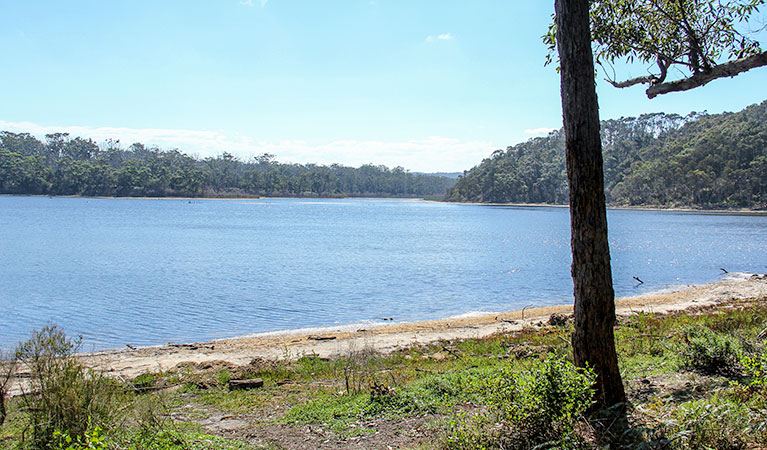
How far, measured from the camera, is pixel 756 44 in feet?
25.0

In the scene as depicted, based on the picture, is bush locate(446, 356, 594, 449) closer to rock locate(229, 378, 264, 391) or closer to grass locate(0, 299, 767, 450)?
grass locate(0, 299, 767, 450)

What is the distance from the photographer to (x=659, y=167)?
10744cm

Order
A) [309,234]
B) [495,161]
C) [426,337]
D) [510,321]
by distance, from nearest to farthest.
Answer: [426,337]
[510,321]
[309,234]
[495,161]

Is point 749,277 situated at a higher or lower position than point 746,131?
lower

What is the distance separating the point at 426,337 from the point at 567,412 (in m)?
8.86

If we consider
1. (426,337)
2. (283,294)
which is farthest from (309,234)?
(426,337)

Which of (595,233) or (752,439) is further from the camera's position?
(595,233)

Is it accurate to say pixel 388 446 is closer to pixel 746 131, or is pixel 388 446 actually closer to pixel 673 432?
pixel 673 432

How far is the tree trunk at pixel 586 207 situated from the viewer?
15.0 feet

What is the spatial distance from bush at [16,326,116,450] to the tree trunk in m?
4.31

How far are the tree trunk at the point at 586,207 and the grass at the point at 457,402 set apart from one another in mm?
403

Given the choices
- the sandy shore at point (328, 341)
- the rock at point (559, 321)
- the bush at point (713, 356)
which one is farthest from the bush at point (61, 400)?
the rock at point (559, 321)

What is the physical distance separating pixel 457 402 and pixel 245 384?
135 inches

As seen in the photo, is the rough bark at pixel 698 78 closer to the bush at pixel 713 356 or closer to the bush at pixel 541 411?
the bush at pixel 713 356
